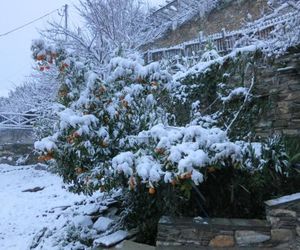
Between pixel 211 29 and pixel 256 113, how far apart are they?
925cm

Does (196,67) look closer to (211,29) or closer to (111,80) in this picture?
(111,80)

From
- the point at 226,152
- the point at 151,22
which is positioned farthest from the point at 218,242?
the point at 151,22

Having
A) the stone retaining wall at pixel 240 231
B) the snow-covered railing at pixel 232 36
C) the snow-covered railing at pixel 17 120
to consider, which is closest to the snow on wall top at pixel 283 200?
the stone retaining wall at pixel 240 231

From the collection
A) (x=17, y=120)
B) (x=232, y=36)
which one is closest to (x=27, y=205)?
(x=232, y=36)

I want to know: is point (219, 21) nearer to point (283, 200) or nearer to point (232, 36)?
point (232, 36)

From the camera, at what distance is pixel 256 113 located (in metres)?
4.99

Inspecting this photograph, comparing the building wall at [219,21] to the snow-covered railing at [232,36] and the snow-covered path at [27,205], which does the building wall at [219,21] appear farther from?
the snow-covered path at [27,205]

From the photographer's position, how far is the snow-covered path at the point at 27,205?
19.5ft

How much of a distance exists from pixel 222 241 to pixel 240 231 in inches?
7.6

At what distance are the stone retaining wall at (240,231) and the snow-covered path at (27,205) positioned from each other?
2634 millimetres

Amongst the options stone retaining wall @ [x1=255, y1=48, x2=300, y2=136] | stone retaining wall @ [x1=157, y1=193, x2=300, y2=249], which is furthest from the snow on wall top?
stone retaining wall @ [x1=255, y1=48, x2=300, y2=136]

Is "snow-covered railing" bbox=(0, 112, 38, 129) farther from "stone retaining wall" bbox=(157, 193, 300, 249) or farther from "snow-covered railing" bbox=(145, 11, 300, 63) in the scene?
"stone retaining wall" bbox=(157, 193, 300, 249)

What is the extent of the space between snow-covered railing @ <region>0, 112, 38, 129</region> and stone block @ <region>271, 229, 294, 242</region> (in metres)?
10.3

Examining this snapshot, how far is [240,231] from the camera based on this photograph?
3.68m
